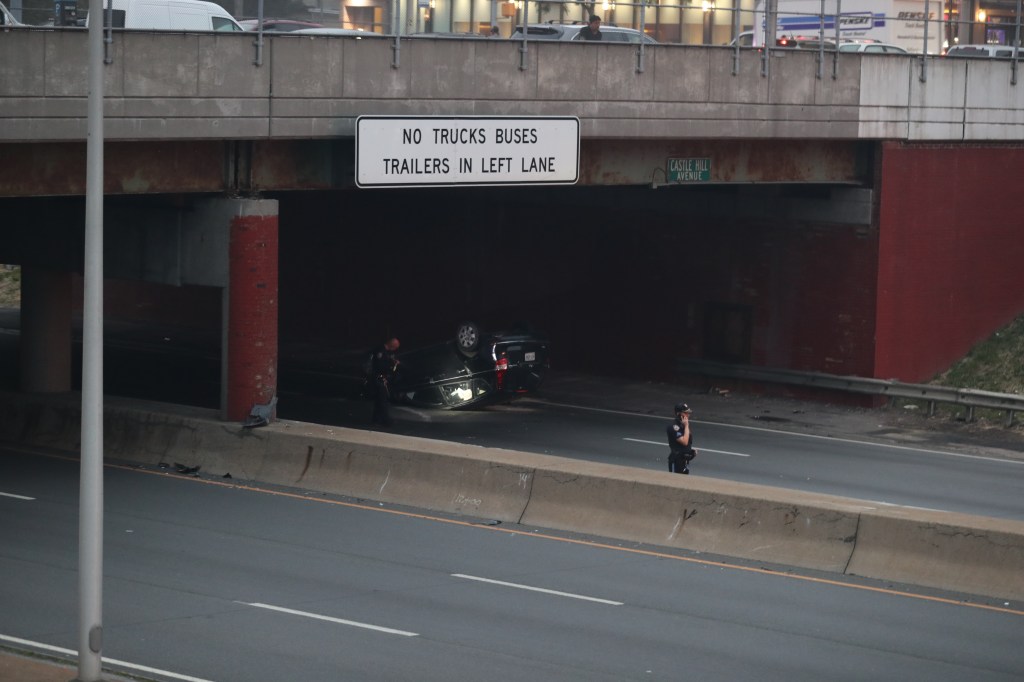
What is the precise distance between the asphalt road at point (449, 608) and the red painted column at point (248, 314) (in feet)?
12.4

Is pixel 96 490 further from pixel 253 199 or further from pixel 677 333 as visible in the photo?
pixel 677 333

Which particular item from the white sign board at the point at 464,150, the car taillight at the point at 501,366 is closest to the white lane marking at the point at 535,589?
the white sign board at the point at 464,150

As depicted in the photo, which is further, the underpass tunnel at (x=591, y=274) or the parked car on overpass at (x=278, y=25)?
the underpass tunnel at (x=591, y=274)

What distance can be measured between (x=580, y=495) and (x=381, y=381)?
30.1 ft

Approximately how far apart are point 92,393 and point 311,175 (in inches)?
486

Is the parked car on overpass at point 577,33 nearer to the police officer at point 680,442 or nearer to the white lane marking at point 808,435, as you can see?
the white lane marking at point 808,435

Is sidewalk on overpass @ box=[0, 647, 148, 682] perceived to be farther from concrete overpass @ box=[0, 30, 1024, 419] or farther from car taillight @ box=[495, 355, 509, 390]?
car taillight @ box=[495, 355, 509, 390]

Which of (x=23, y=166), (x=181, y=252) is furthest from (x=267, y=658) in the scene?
(x=181, y=252)

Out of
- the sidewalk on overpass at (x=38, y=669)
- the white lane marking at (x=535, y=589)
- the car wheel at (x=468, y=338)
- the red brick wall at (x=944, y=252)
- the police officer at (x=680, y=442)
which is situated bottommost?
the white lane marking at (x=535, y=589)

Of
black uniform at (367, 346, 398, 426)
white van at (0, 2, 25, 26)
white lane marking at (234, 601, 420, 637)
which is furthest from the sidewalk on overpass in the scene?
black uniform at (367, 346, 398, 426)

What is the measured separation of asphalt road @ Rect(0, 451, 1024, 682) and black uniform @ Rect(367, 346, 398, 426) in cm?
754

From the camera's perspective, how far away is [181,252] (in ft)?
73.7

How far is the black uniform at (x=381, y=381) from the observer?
84.7ft

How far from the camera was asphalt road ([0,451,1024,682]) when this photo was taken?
469 inches
